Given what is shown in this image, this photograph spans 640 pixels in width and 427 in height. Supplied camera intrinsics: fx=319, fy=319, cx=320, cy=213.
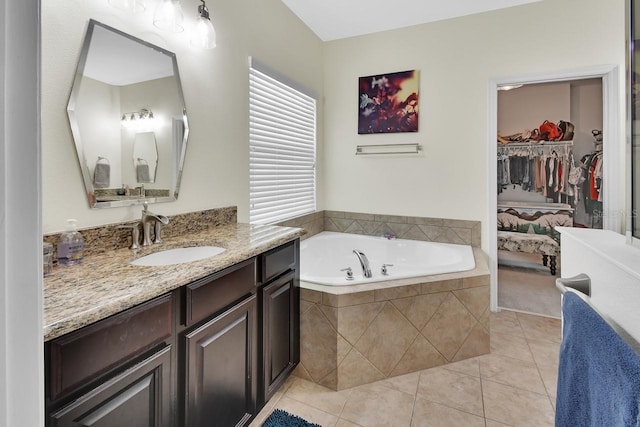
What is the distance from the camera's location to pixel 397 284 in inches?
78.8

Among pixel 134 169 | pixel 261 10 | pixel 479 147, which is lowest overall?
pixel 134 169

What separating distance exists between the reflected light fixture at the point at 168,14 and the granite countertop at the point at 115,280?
1.09 metres

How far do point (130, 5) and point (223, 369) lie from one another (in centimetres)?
166

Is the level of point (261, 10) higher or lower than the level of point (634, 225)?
higher

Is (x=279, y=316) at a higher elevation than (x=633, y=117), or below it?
below

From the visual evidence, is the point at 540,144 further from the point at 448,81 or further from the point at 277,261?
the point at 277,261

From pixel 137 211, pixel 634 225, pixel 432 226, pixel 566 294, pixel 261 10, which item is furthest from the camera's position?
pixel 432 226

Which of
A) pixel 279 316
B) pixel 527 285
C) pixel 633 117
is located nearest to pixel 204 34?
pixel 279 316

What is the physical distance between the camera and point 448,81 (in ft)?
9.72

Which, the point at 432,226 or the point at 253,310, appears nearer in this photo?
the point at 253,310

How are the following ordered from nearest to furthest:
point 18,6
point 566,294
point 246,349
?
point 18,6
point 566,294
point 246,349

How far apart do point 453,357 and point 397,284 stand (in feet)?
2.26

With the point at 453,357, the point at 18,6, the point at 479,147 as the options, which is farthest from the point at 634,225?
the point at 479,147

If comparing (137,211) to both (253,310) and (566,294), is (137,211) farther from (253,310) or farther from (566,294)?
(566,294)
